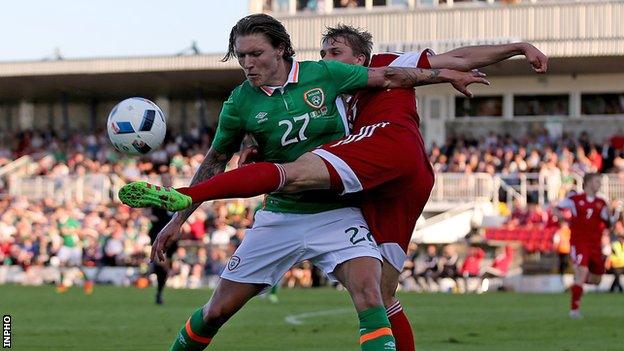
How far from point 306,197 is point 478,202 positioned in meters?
25.3

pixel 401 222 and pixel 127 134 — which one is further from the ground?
pixel 127 134

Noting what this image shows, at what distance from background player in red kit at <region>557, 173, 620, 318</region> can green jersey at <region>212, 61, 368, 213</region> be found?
34.4 ft

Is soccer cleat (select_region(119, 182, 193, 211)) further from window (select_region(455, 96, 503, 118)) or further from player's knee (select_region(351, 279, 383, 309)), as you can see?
window (select_region(455, 96, 503, 118))

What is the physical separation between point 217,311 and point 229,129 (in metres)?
1.09

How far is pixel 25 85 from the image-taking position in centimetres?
4681

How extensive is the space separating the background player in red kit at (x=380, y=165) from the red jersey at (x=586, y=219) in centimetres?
1025

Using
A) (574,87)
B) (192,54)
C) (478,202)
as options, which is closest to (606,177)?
(478,202)

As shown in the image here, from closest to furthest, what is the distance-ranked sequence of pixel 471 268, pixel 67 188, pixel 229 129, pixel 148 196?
pixel 148 196
pixel 229 129
pixel 471 268
pixel 67 188

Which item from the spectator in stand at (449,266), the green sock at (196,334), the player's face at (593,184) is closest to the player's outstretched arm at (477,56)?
the green sock at (196,334)

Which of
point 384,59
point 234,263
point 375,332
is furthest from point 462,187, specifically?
point 375,332

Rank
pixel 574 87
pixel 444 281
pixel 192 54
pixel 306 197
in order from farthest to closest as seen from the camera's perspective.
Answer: pixel 192 54
pixel 574 87
pixel 444 281
pixel 306 197

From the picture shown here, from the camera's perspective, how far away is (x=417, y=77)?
7.93 m

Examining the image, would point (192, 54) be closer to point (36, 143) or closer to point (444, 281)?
point (36, 143)

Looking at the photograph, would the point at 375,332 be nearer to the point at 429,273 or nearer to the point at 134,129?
the point at 134,129
